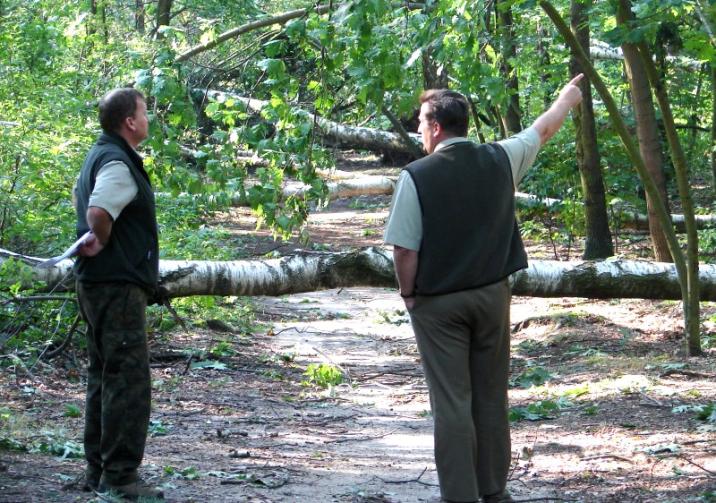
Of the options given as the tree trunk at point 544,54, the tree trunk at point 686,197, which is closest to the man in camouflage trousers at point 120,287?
the tree trunk at point 686,197

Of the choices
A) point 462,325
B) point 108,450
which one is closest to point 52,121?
point 108,450

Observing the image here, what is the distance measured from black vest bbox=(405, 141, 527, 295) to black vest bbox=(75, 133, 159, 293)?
4.43 ft

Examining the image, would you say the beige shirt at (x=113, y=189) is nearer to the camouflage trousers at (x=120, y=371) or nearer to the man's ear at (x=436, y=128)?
the camouflage trousers at (x=120, y=371)

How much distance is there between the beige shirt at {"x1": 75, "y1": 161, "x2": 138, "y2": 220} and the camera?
14.9 feet

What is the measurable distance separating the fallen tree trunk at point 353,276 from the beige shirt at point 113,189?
14.0 ft

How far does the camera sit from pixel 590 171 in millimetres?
13391

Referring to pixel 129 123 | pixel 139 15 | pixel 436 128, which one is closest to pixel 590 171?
pixel 436 128

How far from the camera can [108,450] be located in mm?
4699

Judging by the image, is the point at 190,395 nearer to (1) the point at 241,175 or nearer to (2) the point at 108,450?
(1) the point at 241,175

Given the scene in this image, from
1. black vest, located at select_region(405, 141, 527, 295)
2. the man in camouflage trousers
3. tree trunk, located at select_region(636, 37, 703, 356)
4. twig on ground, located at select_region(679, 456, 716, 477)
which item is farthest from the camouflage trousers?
tree trunk, located at select_region(636, 37, 703, 356)

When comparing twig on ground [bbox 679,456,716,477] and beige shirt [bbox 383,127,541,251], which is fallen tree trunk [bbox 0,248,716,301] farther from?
beige shirt [bbox 383,127,541,251]

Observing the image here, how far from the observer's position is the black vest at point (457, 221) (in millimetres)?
4469

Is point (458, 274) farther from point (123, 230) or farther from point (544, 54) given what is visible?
point (544, 54)

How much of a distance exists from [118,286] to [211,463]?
1.66 m
